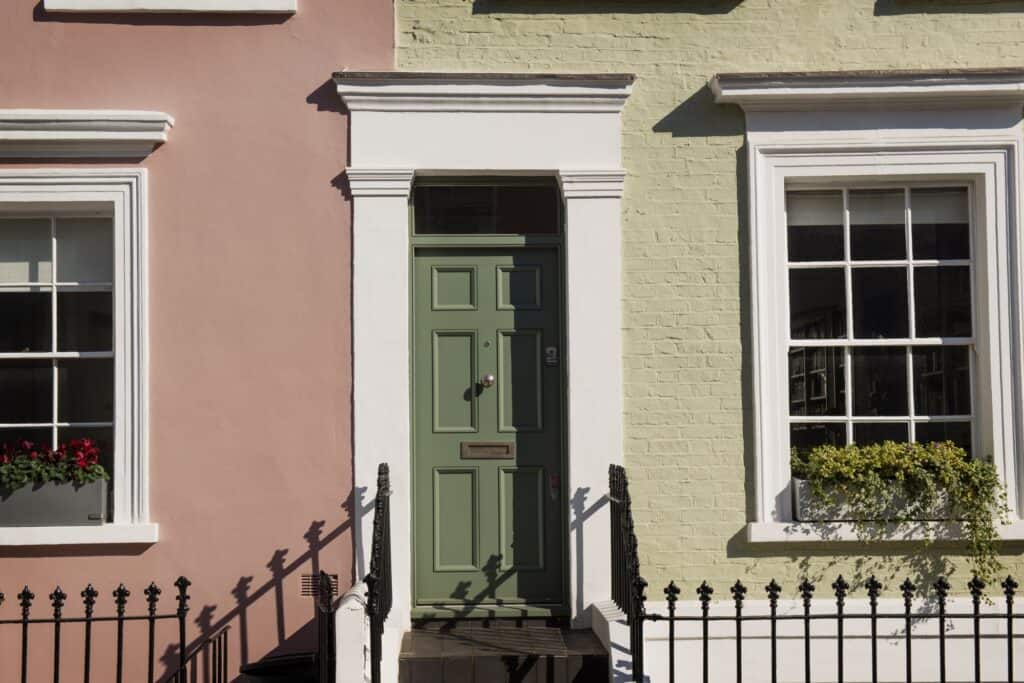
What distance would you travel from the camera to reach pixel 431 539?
282 inches

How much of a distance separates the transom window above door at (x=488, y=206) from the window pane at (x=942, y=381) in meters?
2.40

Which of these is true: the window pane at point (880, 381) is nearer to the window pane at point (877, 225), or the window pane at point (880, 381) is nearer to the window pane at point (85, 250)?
the window pane at point (877, 225)

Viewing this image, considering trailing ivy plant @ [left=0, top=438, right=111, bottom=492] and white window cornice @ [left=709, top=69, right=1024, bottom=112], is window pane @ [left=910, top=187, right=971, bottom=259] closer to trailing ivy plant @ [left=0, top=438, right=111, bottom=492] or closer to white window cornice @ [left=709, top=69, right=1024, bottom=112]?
white window cornice @ [left=709, top=69, right=1024, bottom=112]

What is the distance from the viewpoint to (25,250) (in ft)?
23.6

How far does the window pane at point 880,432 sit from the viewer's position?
7.25 meters

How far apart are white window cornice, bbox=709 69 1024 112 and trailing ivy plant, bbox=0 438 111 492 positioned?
169 inches

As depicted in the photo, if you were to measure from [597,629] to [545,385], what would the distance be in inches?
58.8

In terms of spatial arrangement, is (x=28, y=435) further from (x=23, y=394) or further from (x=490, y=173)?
(x=490, y=173)

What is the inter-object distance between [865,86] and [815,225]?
879 mm

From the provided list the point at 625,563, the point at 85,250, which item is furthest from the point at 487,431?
the point at 85,250

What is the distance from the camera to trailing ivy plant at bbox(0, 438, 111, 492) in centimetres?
682

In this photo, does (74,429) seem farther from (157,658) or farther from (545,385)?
(545,385)

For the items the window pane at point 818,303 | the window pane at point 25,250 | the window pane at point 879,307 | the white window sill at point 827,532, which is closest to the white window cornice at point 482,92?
the window pane at point 818,303

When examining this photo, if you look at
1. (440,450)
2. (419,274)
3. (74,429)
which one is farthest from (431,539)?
(74,429)
